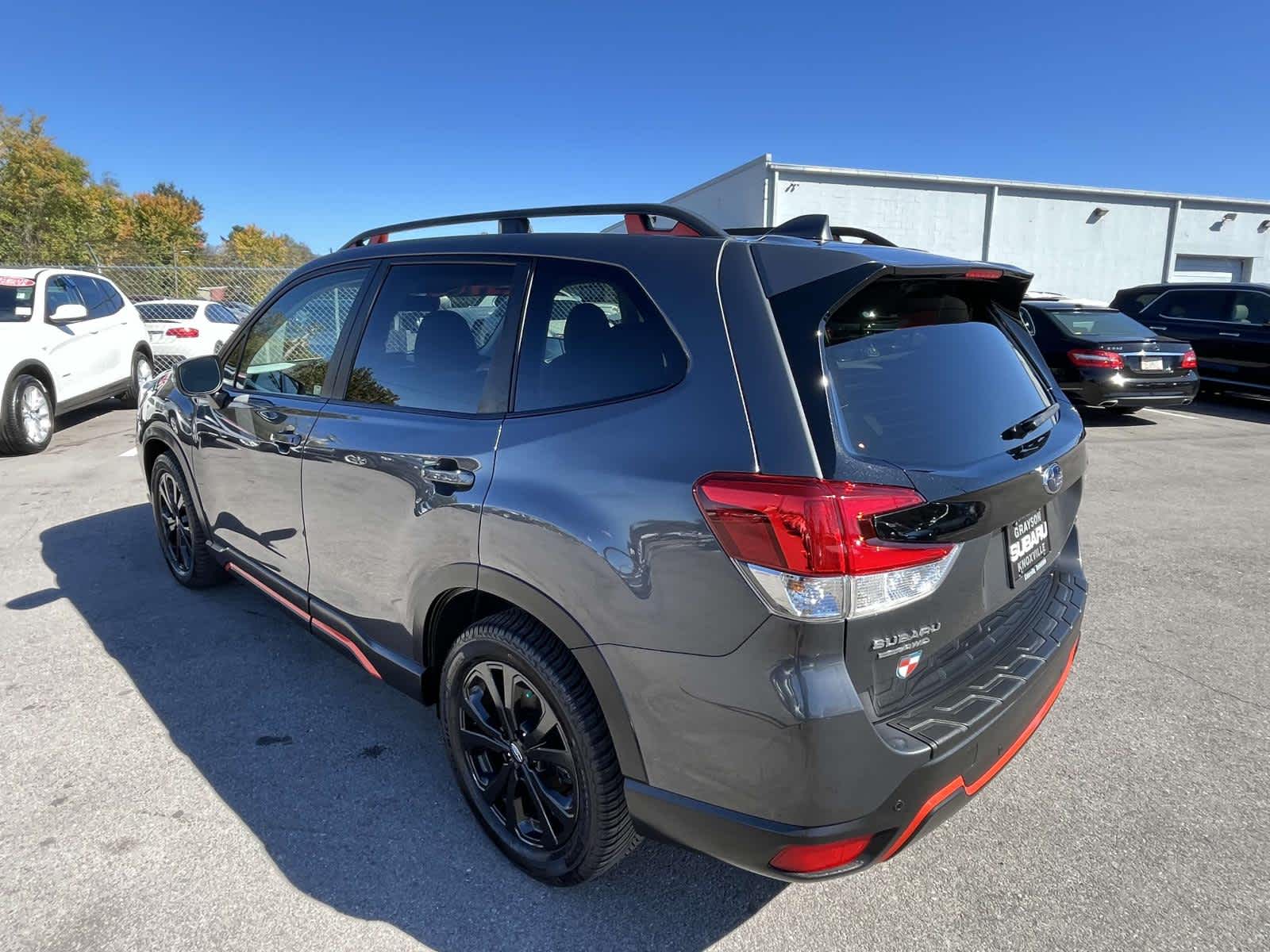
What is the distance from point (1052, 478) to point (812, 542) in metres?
0.92

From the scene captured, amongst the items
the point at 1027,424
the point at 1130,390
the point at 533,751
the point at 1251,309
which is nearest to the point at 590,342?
the point at 533,751

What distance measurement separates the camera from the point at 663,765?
1.89m

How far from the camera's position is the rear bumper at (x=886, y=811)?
1751 millimetres

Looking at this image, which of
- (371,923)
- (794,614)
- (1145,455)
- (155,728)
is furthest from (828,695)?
(1145,455)

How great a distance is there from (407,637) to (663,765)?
1.09 metres

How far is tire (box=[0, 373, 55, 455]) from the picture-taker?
7.79 meters

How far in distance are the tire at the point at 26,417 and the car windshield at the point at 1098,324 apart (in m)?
11.4

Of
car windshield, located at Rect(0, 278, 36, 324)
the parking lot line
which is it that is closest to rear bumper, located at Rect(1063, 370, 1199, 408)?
the parking lot line

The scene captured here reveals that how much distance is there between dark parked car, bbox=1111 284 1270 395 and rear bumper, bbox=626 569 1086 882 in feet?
39.5

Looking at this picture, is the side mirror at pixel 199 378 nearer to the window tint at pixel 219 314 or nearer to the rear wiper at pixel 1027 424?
the rear wiper at pixel 1027 424

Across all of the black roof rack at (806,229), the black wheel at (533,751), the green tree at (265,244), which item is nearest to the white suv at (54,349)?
the black wheel at (533,751)

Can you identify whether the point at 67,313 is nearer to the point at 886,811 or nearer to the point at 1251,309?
the point at 886,811

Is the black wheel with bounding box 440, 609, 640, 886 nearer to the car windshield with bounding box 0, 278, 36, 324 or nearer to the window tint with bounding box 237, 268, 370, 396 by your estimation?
the window tint with bounding box 237, 268, 370, 396

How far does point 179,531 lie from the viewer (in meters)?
4.41
